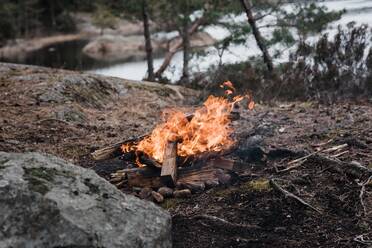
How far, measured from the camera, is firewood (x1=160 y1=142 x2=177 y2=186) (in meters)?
5.17

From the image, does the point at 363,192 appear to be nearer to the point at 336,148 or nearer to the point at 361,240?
the point at 361,240

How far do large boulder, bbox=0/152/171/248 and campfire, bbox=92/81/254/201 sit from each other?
1.32 m

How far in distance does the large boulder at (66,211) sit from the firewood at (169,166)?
3.96 ft

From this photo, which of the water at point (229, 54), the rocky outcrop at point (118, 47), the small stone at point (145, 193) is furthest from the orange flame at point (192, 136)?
the rocky outcrop at point (118, 47)

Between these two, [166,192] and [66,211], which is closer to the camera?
[66,211]

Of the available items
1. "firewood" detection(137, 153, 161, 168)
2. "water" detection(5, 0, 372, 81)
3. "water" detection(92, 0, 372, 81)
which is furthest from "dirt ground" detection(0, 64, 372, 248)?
"water" detection(5, 0, 372, 81)

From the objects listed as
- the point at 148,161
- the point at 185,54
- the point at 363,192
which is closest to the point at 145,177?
the point at 148,161

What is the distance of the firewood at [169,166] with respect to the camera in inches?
204

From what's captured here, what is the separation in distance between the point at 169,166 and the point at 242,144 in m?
1.13

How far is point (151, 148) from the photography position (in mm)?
5801

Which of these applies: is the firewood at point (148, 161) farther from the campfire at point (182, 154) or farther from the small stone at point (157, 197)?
the small stone at point (157, 197)

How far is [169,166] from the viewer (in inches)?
207

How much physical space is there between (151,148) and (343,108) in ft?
13.5

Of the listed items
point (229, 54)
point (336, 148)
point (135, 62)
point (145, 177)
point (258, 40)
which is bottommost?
point (135, 62)
